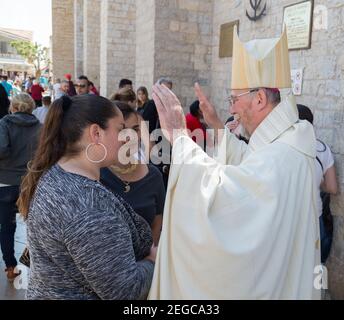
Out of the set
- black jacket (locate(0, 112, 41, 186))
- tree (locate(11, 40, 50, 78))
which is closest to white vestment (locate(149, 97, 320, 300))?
black jacket (locate(0, 112, 41, 186))

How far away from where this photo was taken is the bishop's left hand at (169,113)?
1.52 m

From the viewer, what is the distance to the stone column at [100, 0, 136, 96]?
10.8 meters

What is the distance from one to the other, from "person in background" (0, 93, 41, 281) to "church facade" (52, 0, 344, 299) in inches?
116

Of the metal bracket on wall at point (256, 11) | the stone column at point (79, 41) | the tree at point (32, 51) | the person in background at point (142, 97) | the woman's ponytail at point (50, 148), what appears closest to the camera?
the woman's ponytail at point (50, 148)

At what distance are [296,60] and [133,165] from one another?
10.6 feet

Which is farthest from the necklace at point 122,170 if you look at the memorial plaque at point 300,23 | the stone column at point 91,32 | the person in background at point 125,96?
the stone column at point 91,32

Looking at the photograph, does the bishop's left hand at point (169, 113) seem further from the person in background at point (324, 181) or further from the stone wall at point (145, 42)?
the stone wall at point (145, 42)

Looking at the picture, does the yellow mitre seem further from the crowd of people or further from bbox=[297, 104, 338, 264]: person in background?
bbox=[297, 104, 338, 264]: person in background

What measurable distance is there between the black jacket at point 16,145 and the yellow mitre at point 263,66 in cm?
240

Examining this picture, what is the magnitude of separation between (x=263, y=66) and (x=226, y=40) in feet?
18.8

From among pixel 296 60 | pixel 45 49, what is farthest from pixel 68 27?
pixel 45 49

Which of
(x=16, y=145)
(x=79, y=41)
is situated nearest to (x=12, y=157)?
(x=16, y=145)
